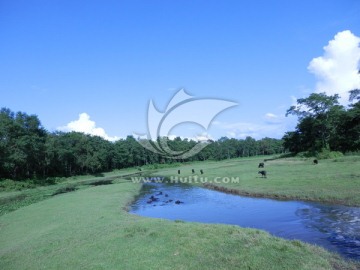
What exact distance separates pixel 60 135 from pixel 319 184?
87.0 m

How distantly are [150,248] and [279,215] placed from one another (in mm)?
12637

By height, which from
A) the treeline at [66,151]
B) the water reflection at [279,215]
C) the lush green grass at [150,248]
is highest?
the treeline at [66,151]

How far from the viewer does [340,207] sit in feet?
78.7

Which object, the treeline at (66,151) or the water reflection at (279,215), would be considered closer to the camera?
the water reflection at (279,215)

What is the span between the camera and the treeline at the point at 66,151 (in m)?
66.4

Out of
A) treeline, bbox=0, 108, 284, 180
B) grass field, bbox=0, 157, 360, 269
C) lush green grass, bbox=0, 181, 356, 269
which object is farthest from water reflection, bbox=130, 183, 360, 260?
treeline, bbox=0, 108, 284, 180

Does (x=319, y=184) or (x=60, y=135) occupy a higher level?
Result: (x=60, y=135)

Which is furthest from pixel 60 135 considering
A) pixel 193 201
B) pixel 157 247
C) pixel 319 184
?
pixel 157 247

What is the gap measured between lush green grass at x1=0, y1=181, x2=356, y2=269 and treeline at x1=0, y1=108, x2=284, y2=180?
160 feet

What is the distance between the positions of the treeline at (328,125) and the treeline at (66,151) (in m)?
64.6

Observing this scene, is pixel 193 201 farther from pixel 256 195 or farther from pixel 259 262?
pixel 259 262

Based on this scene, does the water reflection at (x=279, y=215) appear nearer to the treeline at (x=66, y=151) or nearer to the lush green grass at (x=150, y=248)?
the lush green grass at (x=150, y=248)

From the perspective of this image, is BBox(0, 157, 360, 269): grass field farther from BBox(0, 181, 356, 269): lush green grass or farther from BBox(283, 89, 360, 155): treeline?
BBox(283, 89, 360, 155): treeline

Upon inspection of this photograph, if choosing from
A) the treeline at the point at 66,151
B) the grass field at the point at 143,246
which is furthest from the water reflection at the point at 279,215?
the treeline at the point at 66,151
